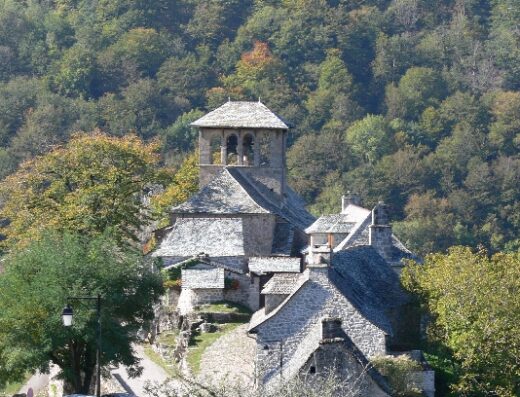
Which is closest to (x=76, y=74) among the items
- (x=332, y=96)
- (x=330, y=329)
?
(x=332, y=96)

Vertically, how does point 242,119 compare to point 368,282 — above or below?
above

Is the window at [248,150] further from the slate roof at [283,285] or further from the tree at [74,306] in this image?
the tree at [74,306]

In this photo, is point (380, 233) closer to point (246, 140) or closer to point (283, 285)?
point (246, 140)

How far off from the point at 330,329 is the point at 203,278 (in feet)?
54.1

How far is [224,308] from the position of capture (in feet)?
212

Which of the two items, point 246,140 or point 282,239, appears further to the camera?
point 246,140

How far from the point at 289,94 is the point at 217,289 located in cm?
10863

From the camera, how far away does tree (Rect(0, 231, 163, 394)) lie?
5184 cm

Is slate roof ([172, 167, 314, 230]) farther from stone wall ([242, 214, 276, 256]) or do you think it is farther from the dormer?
the dormer

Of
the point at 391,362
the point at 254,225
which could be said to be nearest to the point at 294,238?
the point at 254,225

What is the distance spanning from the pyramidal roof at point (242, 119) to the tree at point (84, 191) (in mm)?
4958

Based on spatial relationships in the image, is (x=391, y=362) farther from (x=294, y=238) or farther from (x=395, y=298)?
(x=294, y=238)

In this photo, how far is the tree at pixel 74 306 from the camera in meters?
51.8

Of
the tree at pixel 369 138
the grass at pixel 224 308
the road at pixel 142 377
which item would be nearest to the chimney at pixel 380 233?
the grass at pixel 224 308
